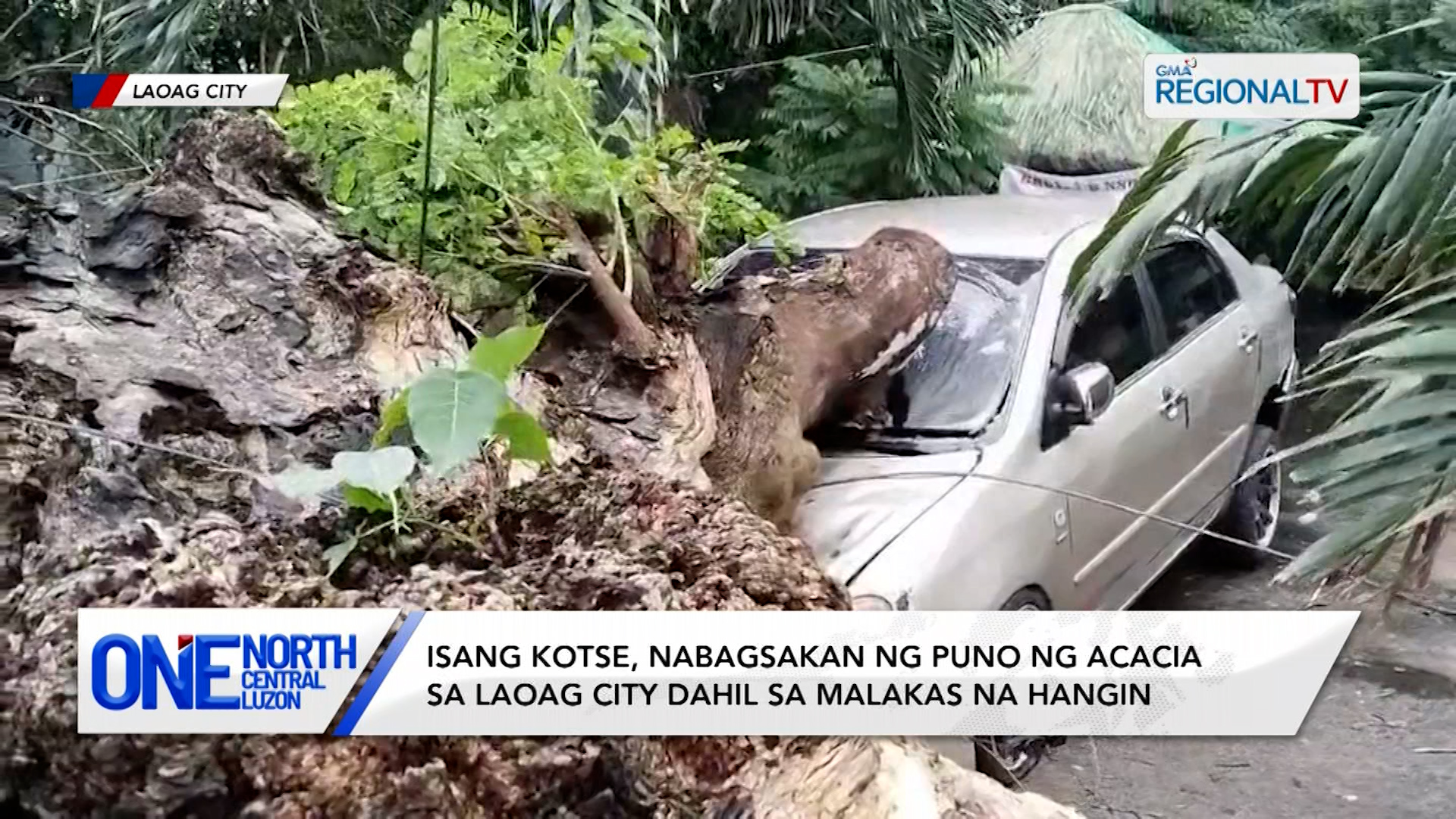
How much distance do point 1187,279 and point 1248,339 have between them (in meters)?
0.10

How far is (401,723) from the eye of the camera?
4.55 ft

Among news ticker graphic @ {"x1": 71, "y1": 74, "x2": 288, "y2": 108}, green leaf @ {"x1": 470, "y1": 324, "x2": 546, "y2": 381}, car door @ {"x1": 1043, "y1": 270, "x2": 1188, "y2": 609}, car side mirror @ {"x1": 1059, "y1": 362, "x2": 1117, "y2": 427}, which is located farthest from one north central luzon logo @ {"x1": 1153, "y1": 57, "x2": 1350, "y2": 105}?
news ticker graphic @ {"x1": 71, "y1": 74, "x2": 288, "y2": 108}

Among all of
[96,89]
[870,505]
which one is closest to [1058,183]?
[870,505]

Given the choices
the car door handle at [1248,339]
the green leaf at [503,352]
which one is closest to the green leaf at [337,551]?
the green leaf at [503,352]

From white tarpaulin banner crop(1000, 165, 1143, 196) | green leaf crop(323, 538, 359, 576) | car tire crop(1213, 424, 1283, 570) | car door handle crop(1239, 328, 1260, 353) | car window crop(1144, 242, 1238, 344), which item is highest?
white tarpaulin banner crop(1000, 165, 1143, 196)

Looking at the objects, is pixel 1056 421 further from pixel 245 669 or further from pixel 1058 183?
pixel 245 669

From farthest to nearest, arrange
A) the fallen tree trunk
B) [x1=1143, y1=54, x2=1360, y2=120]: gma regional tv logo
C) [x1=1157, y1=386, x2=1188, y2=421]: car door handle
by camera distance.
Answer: [x1=1157, y1=386, x2=1188, y2=421]: car door handle → [x1=1143, y1=54, x2=1360, y2=120]: gma regional tv logo → the fallen tree trunk

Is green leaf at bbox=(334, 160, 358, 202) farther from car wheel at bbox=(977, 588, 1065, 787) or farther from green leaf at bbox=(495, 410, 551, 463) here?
car wheel at bbox=(977, 588, 1065, 787)

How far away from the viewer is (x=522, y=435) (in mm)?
1389

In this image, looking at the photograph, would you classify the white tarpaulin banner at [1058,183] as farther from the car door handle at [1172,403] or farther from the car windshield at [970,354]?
the car door handle at [1172,403]

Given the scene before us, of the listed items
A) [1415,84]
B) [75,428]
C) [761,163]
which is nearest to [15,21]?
[75,428]

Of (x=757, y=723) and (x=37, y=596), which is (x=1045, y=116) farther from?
(x=37, y=596)

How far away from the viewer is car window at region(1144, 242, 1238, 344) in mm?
1549

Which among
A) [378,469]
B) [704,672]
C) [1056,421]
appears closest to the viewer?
[378,469]
